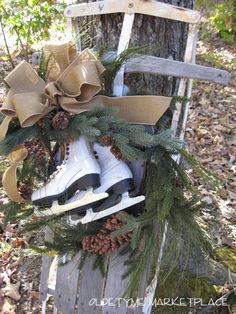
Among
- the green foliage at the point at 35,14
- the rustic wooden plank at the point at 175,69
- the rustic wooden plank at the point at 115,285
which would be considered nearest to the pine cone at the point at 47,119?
the rustic wooden plank at the point at 175,69

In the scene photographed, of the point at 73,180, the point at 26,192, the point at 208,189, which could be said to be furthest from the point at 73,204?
the point at 208,189

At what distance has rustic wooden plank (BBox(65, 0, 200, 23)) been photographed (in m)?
1.36

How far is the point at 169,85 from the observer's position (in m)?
1.67

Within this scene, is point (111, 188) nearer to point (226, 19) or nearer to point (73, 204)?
point (73, 204)

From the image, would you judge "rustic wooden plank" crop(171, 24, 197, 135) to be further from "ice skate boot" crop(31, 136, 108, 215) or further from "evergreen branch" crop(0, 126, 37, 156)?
"evergreen branch" crop(0, 126, 37, 156)

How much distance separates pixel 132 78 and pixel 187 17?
349 mm

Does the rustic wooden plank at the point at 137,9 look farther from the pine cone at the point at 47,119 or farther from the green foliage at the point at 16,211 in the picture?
the green foliage at the point at 16,211

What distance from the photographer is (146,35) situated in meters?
1.54

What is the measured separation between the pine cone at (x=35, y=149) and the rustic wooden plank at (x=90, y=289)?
583 millimetres

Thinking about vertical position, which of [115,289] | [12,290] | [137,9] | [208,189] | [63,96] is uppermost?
[137,9]

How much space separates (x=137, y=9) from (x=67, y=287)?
4.04 ft

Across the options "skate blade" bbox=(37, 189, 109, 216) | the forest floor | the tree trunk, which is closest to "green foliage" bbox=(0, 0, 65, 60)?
the forest floor

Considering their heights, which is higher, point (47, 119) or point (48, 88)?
point (48, 88)

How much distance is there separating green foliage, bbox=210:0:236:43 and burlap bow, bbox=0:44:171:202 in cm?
358
